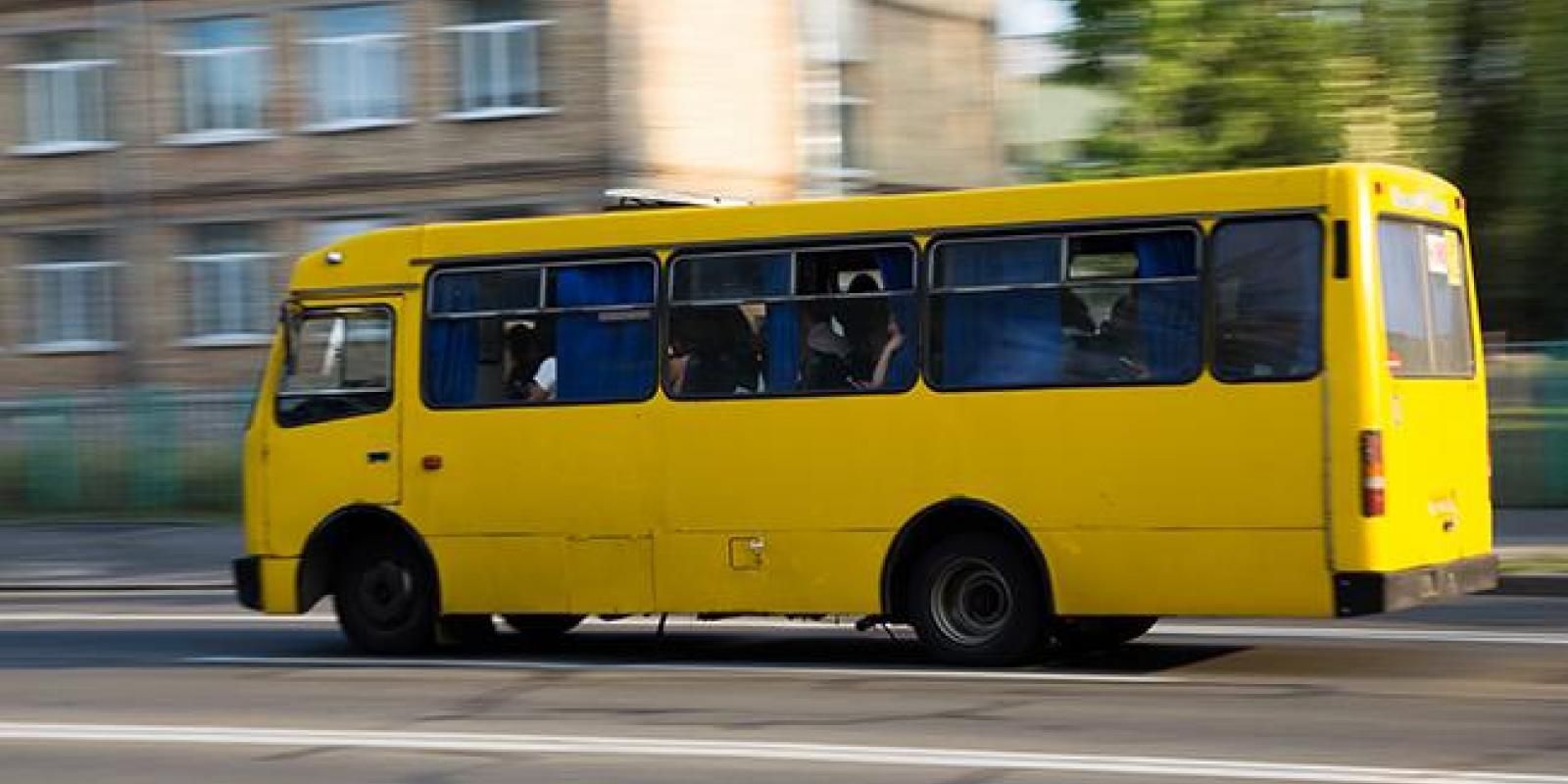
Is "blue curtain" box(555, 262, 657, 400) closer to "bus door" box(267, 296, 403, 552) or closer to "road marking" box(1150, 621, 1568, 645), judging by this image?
"bus door" box(267, 296, 403, 552)

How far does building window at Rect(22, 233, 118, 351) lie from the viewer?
38344mm

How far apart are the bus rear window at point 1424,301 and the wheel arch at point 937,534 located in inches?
79.5

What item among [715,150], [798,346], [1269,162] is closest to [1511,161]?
[1269,162]

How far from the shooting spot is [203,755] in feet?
35.9

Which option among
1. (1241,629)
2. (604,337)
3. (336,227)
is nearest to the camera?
(604,337)

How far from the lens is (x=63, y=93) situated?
38.5m

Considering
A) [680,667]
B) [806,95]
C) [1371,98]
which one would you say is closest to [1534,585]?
[680,667]

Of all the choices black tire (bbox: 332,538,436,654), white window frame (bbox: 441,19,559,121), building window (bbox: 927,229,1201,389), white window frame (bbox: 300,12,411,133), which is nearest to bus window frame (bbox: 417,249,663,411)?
black tire (bbox: 332,538,436,654)

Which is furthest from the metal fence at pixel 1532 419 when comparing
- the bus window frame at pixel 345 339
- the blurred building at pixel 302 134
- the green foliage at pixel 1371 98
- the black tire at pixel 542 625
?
the blurred building at pixel 302 134

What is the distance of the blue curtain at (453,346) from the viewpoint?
49.7 ft

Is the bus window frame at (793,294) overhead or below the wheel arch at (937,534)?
overhead

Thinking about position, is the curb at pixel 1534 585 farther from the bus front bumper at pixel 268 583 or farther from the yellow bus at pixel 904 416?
the bus front bumper at pixel 268 583

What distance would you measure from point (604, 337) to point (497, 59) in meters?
21.2

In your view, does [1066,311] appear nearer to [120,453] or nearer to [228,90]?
[120,453]
